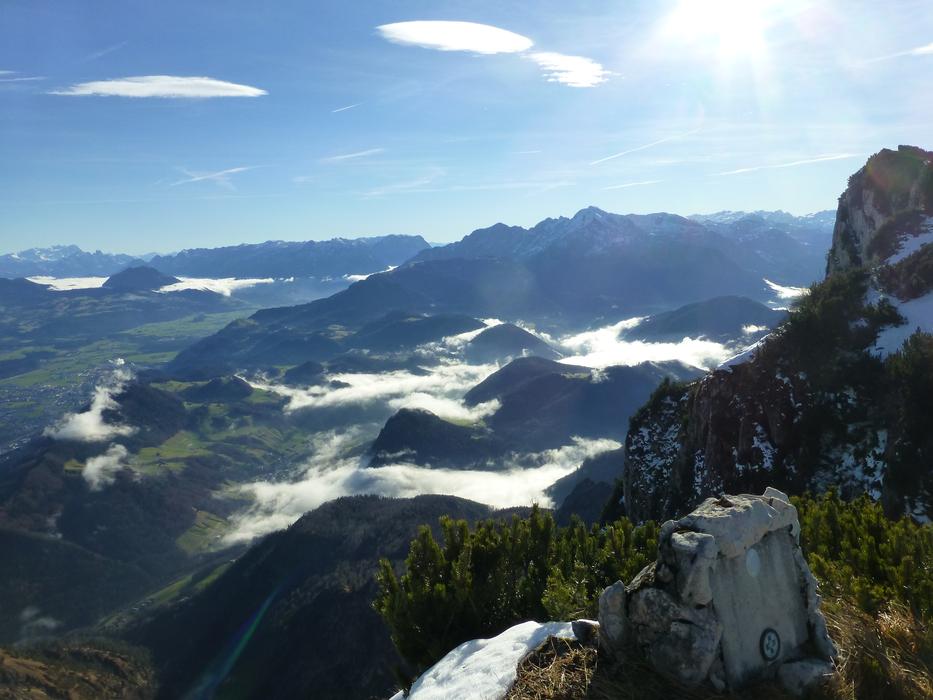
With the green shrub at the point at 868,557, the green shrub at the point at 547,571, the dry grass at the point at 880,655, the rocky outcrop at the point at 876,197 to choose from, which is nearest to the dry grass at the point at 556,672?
the green shrub at the point at 547,571

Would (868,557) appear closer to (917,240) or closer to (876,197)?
(917,240)

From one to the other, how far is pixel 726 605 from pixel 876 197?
8203 centimetres

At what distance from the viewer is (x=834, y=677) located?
955 centimetres

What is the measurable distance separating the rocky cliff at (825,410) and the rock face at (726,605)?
2375 centimetres

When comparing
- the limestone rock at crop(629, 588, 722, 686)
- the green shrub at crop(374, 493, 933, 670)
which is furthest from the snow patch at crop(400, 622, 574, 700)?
the limestone rock at crop(629, 588, 722, 686)

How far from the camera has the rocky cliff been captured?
32.5 metres

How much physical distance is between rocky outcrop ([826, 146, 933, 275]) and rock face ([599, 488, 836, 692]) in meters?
65.3

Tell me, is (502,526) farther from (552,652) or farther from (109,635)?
(109,635)

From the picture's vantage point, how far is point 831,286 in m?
46.3

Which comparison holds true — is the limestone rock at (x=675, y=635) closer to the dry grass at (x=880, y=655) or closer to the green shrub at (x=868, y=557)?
the dry grass at (x=880, y=655)

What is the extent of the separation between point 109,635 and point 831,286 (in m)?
207

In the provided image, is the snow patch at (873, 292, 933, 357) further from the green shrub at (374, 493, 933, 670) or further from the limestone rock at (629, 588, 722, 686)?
the limestone rock at (629, 588, 722, 686)

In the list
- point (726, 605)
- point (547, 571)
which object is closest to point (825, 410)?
point (547, 571)

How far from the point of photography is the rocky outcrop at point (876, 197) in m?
67.6
